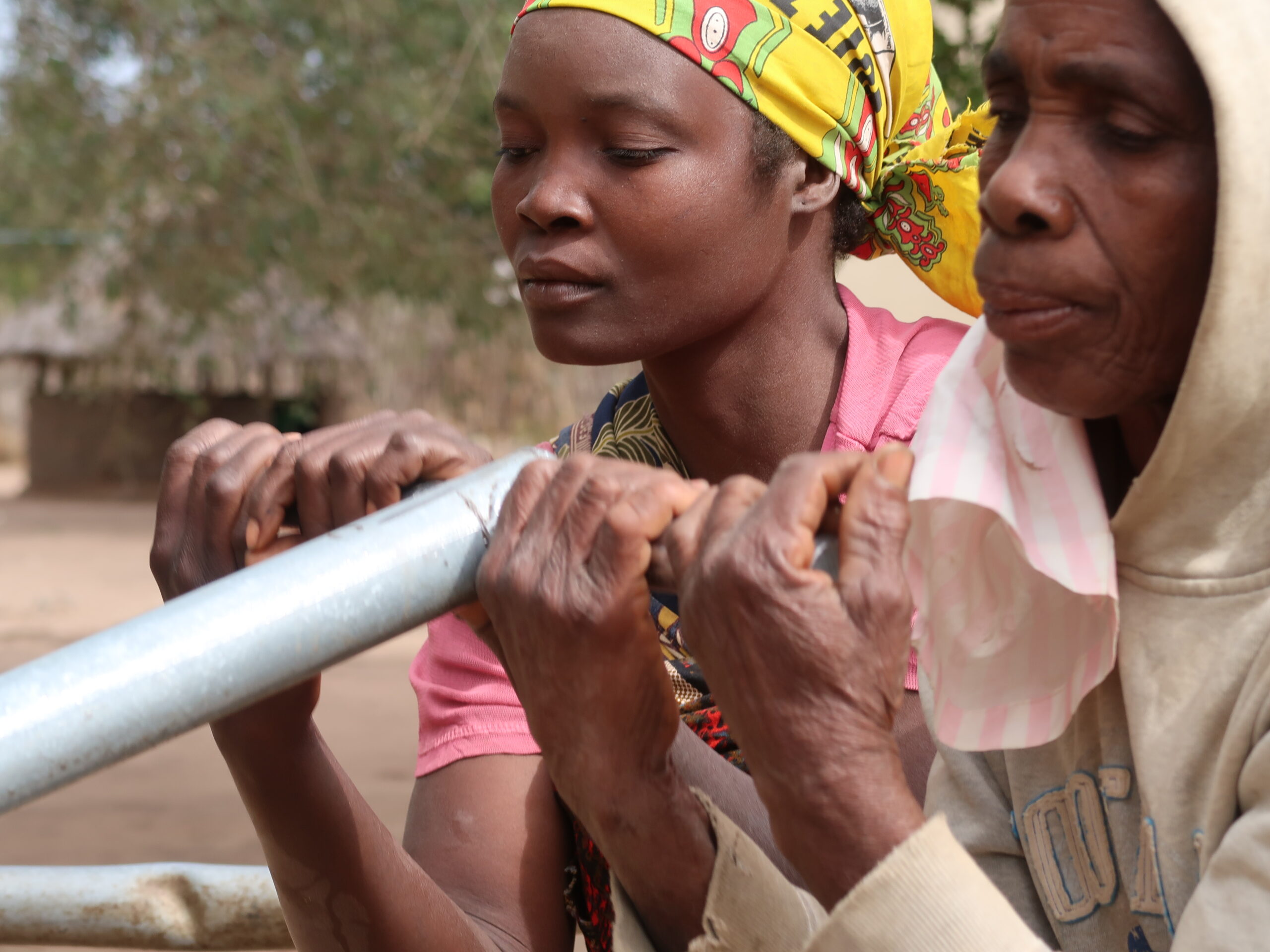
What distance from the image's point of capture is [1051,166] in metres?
1.21

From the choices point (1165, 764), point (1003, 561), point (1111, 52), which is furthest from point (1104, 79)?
point (1165, 764)

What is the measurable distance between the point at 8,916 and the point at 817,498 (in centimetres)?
186

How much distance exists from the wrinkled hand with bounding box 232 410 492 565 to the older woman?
0.17m

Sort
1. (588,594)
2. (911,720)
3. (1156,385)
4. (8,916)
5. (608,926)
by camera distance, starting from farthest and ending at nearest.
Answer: (8,916) < (608,926) < (911,720) < (1156,385) < (588,594)

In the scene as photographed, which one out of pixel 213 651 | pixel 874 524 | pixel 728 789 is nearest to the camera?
pixel 213 651

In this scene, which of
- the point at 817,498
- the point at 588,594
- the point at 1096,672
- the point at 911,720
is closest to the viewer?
the point at 817,498

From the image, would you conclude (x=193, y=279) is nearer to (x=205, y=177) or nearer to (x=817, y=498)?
(x=205, y=177)

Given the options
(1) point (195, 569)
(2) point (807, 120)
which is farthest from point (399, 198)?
(1) point (195, 569)

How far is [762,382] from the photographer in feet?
7.27

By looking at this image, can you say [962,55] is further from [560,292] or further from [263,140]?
[263,140]

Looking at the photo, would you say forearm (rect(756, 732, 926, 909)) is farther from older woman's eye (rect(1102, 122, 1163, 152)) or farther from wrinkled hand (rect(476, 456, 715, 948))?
older woman's eye (rect(1102, 122, 1163, 152))

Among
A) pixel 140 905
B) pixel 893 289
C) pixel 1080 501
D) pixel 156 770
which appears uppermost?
pixel 1080 501

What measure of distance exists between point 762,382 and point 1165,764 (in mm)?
1035

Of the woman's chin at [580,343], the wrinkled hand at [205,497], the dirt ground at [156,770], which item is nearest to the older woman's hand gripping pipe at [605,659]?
the wrinkled hand at [205,497]
